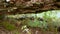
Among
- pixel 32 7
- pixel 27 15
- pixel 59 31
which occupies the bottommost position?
pixel 59 31

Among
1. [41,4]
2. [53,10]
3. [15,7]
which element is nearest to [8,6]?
[15,7]

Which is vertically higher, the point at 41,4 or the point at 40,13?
the point at 41,4

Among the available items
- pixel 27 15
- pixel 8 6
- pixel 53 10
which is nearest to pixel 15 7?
pixel 8 6

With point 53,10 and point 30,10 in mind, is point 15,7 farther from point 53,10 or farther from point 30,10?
point 53,10

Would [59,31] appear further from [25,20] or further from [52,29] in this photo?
[25,20]

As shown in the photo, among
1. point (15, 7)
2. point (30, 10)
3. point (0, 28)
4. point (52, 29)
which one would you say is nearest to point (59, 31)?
point (52, 29)

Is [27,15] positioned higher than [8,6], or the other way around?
[8,6]

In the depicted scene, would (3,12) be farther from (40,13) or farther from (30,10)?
(40,13)

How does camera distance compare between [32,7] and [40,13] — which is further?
[40,13]

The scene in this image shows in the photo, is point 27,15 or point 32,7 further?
point 27,15
